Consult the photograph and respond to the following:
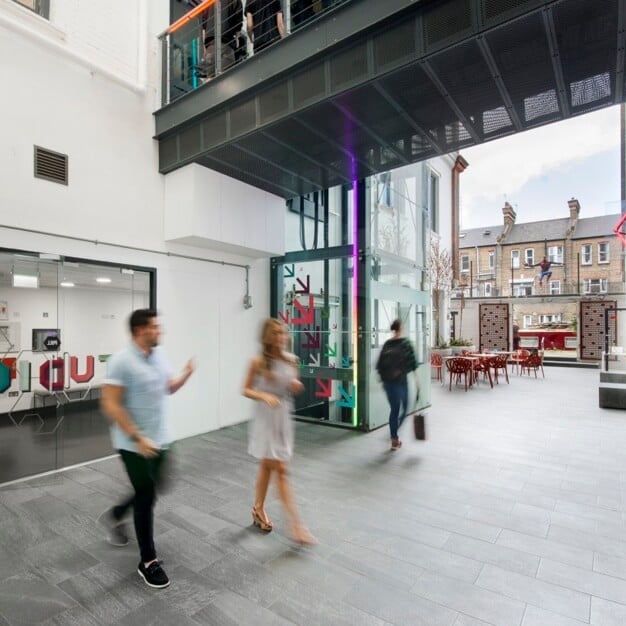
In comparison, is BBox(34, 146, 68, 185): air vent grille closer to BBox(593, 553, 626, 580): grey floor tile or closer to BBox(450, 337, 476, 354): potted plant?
BBox(593, 553, 626, 580): grey floor tile

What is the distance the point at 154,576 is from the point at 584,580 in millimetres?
2634

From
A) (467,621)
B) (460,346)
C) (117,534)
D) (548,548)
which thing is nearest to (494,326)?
(460,346)

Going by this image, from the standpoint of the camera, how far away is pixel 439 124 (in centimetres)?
442

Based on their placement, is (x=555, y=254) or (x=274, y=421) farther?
(x=555, y=254)

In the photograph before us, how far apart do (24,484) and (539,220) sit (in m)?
36.3

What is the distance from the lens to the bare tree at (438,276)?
14.2 meters

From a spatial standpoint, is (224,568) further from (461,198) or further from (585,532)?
(461,198)

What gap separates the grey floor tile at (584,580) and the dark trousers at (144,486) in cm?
244

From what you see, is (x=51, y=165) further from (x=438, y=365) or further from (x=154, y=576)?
(x=438, y=365)

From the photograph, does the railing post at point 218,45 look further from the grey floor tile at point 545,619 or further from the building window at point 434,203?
the building window at point 434,203

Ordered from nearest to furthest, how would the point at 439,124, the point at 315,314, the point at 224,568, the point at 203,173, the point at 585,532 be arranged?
the point at 224,568 < the point at 585,532 < the point at 439,124 < the point at 203,173 < the point at 315,314

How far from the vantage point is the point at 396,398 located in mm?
5121

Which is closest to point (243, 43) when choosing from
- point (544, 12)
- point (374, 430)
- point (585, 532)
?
point (544, 12)

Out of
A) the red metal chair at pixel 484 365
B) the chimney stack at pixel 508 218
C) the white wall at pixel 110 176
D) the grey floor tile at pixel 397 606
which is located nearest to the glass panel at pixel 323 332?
the white wall at pixel 110 176
